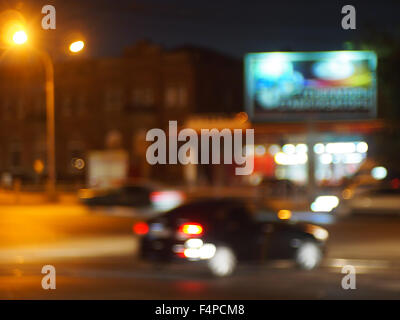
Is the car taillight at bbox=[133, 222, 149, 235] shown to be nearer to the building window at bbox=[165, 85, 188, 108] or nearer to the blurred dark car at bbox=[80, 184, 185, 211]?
the blurred dark car at bbox=[80, 184, 185, 211]

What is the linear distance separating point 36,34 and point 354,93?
21.3 meters

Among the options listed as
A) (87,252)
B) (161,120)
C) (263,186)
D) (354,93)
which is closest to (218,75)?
(161,120)

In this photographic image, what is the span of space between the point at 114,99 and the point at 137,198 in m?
36.3

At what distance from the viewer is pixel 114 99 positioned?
7469cm

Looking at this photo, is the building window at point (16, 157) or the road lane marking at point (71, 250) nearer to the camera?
the road lane marking at point (71, 250)

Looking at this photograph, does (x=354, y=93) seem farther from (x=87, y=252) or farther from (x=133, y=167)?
(x=133, y=167)

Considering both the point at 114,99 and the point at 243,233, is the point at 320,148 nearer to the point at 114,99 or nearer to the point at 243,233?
the point at 114,99

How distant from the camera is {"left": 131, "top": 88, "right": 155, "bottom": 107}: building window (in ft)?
241

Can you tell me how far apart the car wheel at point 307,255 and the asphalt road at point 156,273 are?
0.54 ft

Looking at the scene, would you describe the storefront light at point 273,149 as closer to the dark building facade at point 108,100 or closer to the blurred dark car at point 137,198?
the dark building facade at point 108,100

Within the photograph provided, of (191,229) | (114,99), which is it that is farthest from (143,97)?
(191,229)

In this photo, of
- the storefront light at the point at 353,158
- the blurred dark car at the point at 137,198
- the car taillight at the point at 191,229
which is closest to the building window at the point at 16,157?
the storefront light at the point at 353,158

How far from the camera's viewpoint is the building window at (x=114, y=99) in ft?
244

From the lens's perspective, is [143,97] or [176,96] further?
[143,97]
